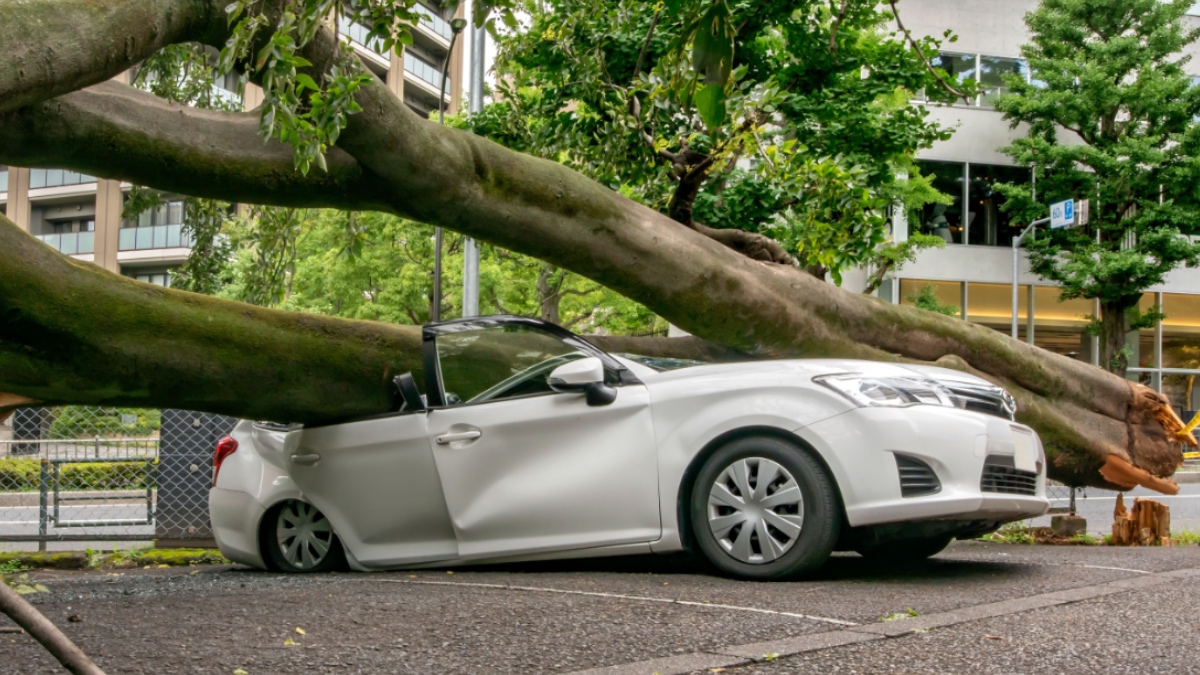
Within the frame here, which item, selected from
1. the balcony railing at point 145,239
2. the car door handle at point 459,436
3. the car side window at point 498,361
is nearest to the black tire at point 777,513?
the car side window at point 498,361

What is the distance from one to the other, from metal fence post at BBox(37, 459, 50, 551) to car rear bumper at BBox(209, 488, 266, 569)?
120 inches

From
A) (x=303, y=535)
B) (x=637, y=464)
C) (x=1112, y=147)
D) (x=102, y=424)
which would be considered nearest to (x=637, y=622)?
(x=637, y=464)

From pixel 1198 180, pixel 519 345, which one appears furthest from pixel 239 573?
pixel 1198 180

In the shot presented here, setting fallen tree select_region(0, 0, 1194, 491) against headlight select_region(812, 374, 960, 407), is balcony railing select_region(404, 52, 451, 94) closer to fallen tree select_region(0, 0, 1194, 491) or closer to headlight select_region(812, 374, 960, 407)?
fallen tree select_region(0, 0, 1194, 491)

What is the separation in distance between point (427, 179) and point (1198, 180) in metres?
28.7

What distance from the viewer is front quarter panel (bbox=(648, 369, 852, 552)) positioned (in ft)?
18.8

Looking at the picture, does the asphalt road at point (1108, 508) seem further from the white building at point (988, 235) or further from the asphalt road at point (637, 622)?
the white building at point (988, 235)

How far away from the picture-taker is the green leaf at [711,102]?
284 centimetres

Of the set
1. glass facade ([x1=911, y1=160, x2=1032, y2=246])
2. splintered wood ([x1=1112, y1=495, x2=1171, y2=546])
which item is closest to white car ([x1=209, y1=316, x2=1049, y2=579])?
splintered wood ([x1=1112, y1=495, x2=1171, y2=546])

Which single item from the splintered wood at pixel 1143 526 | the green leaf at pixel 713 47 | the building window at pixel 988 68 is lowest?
the splintered wood at pixel 1143 526

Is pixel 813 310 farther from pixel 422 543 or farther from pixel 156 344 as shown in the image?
pixel 156 344

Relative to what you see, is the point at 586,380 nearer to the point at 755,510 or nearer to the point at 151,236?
the point at 755,510

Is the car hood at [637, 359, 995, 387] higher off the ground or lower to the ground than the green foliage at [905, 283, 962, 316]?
lower

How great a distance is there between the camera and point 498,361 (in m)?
6.76
